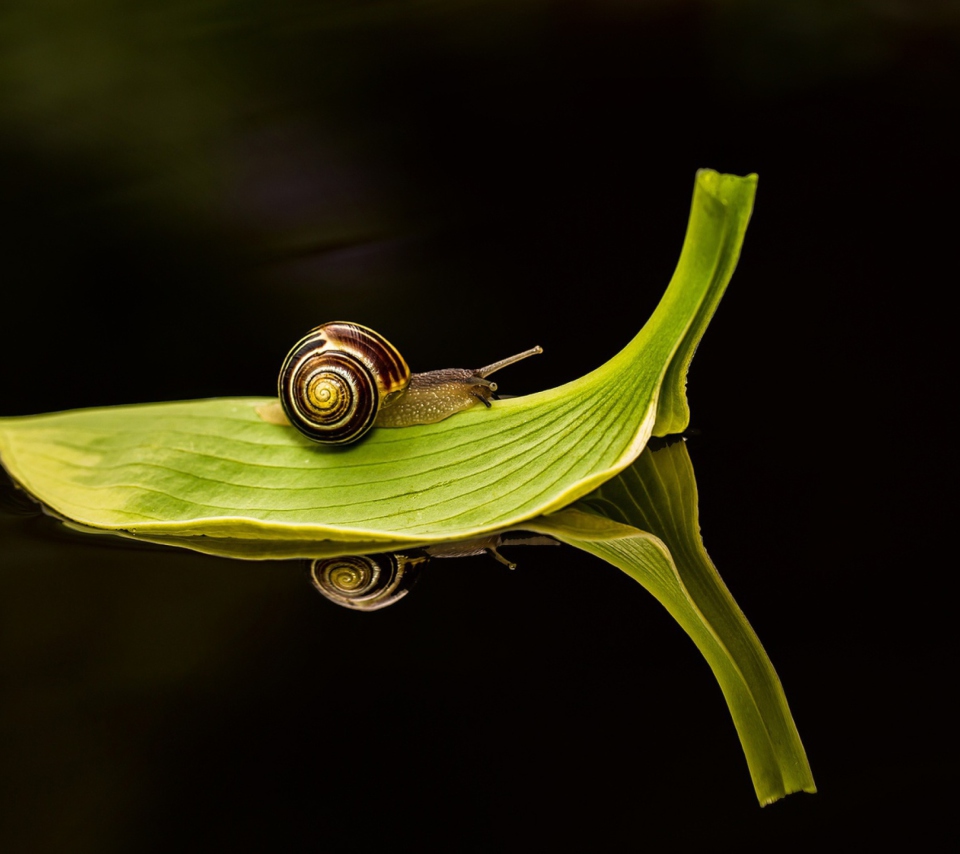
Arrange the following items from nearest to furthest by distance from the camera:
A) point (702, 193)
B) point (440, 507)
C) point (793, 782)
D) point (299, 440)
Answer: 1. point (793, 782)
2. point (702, 193)
3. point (440, 507)
4. point (299, 440)

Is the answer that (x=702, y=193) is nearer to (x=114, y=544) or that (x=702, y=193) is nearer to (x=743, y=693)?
(x=743, y=693)

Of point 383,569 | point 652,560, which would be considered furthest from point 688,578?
point 383,569

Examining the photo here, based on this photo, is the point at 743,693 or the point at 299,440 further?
the point at 299,440

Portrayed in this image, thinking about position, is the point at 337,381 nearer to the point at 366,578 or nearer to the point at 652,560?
the point at 366,578

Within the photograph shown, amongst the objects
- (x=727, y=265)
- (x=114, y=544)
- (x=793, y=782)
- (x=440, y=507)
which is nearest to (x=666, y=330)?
(x=727, y=265)

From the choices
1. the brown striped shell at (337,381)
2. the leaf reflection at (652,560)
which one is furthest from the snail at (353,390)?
the leaf reflection at (652,560)

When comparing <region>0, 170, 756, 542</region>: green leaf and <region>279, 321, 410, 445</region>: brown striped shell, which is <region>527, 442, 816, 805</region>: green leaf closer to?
<region>0, 170, 756, 542</region>: green leaf

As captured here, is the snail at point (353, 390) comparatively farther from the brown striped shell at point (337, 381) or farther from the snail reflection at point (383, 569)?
the snail reflection at point (383, 569)

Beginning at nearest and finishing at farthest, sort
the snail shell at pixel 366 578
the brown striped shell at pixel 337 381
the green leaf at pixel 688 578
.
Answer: the green leaf at pixel 688 578
the snail shell at pixel 366 578
the brown striped shell at pixel 337 381
